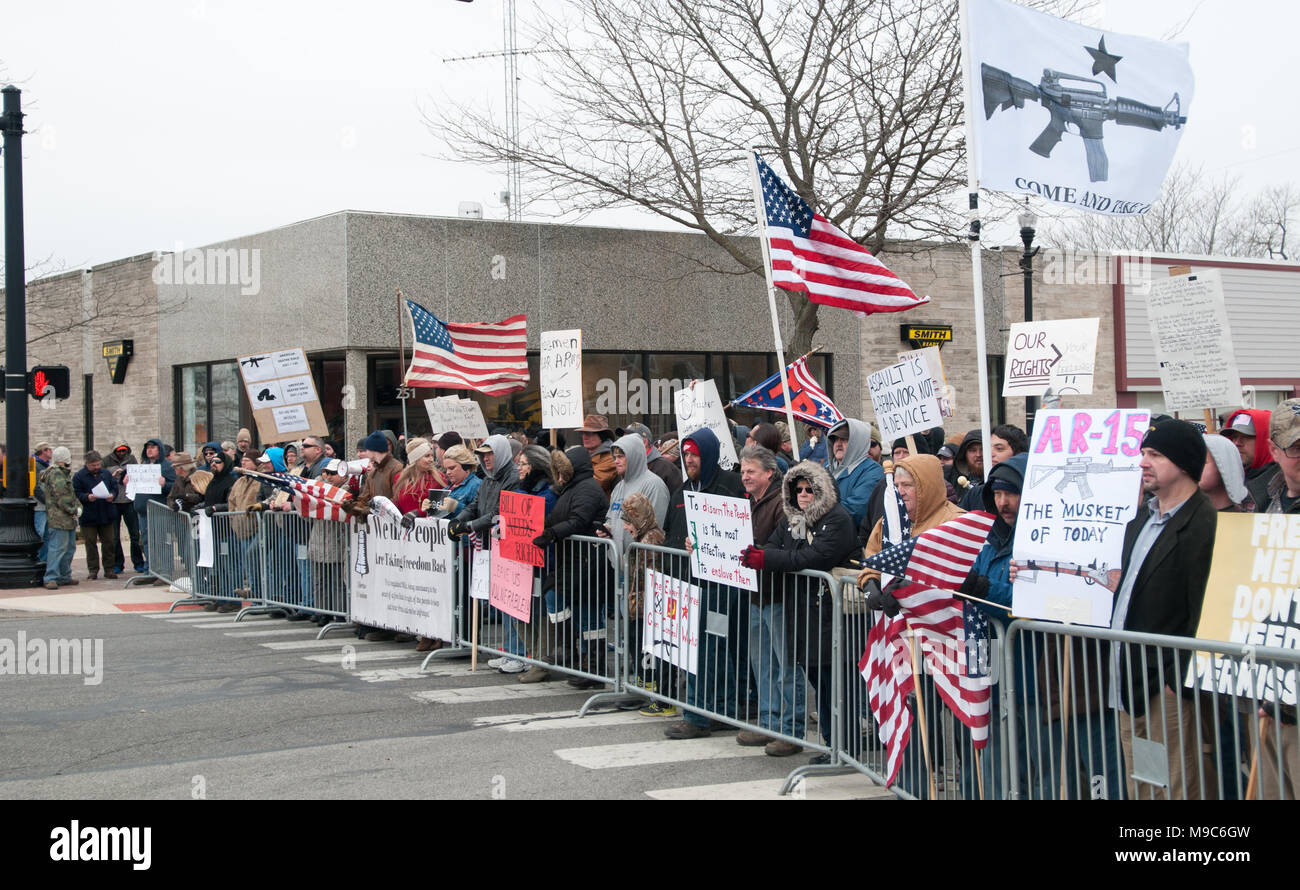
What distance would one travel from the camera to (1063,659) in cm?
538

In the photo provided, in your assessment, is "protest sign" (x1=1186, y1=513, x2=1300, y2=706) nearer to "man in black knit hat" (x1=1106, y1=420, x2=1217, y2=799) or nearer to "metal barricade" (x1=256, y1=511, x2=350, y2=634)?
"man in black knit hat" (x1=1106, y1=420, x2=1217, y2=799)

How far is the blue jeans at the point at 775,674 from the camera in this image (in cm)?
746

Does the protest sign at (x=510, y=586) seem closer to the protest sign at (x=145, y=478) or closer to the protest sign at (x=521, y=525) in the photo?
the protest sign at (x=521, y=525)

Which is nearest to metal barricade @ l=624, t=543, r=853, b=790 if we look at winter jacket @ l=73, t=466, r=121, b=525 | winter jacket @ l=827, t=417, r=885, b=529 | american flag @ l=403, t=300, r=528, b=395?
winter jacket @ l=827, t=417, r=885, b=529

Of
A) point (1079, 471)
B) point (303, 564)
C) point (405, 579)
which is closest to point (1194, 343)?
point (1079, 471)

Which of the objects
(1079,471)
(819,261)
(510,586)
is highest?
(819,261)

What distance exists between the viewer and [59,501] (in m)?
17.0

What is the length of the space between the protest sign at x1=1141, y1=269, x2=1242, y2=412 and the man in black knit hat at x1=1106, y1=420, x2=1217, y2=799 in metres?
4.81

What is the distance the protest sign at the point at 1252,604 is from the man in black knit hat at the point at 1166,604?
7.2 inches

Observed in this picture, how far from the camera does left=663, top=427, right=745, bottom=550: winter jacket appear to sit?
8523 millimetres

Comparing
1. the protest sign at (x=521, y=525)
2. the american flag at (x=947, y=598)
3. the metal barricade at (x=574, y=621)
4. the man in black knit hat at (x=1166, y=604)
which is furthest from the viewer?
the protest sign at (x=521, y=525)

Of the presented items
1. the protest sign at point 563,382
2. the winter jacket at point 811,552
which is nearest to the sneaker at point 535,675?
the protest sign at point 563,382

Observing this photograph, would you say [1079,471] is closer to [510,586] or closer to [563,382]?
[510,586]

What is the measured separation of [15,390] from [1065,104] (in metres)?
13.9
